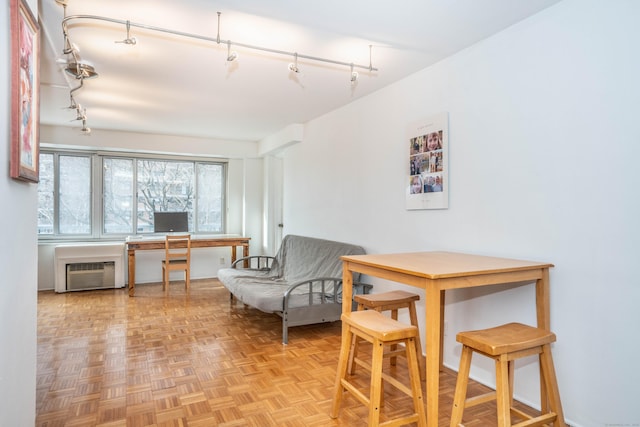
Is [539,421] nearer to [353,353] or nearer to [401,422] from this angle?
[401,422]

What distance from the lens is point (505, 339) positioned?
1.66 m

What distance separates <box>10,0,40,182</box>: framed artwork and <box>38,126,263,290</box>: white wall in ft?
13.9

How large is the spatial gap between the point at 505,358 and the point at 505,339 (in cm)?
10

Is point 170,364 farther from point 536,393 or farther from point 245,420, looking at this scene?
point 536,393

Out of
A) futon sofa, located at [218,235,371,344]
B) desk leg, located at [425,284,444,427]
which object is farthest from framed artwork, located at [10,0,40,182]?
futon sofa, located at [218,235,371,344]

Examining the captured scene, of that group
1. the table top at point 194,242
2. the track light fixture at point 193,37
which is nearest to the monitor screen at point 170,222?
the table top at point 194,242

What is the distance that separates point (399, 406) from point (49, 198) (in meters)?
5.67

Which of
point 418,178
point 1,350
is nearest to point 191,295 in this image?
point 418,178

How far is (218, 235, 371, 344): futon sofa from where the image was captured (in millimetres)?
3266

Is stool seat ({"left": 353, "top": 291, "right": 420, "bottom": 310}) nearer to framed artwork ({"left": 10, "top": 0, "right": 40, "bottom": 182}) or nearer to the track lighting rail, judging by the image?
the track lighting rail

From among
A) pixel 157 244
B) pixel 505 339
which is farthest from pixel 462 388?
pixel 157 244

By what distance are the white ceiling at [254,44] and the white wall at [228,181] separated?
1.04 metres

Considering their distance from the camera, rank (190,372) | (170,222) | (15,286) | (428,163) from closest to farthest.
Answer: (15,286) < (190,372) < (428,163) < (170,222)

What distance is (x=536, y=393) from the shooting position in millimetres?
2164
